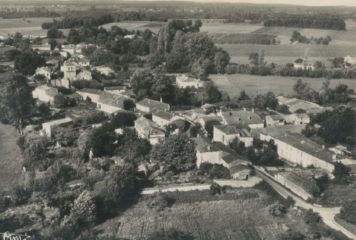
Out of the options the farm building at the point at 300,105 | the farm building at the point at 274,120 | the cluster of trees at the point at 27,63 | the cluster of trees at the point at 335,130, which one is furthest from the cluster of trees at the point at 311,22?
the cluster of trees at the point at 27,63

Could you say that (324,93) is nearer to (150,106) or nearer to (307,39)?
(150,106)

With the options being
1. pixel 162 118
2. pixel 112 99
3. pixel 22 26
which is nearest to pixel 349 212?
pixel 162 118

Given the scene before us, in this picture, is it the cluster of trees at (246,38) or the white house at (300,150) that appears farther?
the cluster of trees at (246,38)

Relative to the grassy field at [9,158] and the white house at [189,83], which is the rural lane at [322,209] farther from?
the white house at [189,83]

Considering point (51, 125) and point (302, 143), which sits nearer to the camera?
point (302, 143)

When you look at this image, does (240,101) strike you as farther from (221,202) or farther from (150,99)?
(221,202)

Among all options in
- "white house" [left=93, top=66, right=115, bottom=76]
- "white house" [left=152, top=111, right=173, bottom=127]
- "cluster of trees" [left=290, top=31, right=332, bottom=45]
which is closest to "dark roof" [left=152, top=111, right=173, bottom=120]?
"white house" [left=152, top=111, right=173, bottom=127]

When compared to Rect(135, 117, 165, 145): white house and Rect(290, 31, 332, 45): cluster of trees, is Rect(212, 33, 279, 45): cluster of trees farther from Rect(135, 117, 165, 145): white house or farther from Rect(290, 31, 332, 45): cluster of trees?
Rect(135, 117, 165, 145): white house
